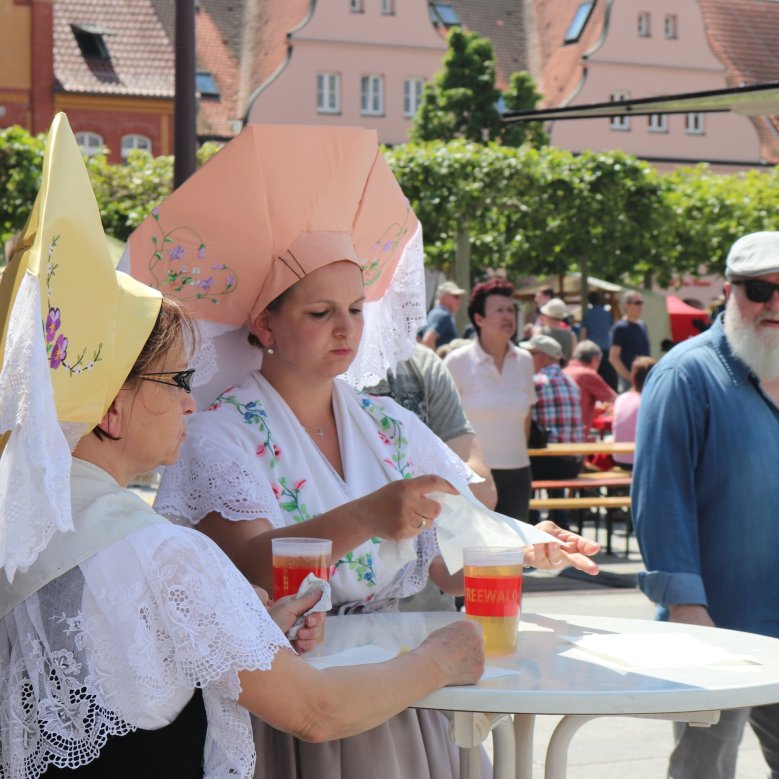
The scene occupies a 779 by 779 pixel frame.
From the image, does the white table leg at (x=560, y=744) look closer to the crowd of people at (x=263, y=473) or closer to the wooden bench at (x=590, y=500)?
the crowd of people at (x=263, y=473)

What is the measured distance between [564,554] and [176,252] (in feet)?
3.86

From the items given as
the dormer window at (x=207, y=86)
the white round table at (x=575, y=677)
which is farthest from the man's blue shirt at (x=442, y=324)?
the dormer window at (x=207, y=86)

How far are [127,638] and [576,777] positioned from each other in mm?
3431

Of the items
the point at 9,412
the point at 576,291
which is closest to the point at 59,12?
the point at 576,291

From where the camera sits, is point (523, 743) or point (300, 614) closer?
point (300, 614)

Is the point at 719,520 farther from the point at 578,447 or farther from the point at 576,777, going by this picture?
the point at 578,447

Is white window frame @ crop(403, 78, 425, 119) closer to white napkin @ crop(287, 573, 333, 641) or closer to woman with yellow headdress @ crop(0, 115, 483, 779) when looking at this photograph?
white napkin @ crop(287, 573, 333, 641)

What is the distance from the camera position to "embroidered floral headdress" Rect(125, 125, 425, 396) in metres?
3.06

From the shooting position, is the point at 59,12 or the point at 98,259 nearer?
the point at 98,259

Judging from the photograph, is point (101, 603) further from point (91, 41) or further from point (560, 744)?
point (91, 41)

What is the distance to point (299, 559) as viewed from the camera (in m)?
2.41

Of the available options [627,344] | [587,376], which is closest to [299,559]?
[587,376]

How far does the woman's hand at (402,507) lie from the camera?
8.18 feet

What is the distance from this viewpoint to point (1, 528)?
1725 mm
